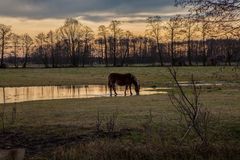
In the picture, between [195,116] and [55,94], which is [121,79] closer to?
[55,94]

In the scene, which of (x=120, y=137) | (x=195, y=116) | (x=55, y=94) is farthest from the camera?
→ (x=55, y=94)

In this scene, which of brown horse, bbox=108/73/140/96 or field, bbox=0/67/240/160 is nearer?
field, bbox=0/67/240/160

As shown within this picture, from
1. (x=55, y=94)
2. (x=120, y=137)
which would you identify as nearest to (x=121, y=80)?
(x=55, y=94)

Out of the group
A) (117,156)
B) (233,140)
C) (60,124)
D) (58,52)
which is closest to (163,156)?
(117,156)

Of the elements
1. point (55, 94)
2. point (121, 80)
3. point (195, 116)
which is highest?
point (121, 80)

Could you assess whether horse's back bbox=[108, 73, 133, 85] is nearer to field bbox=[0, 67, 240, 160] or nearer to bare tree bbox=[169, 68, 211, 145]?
field bbox=[0, 67, 240, 160]

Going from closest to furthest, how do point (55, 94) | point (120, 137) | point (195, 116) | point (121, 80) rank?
1. point (195, 116)
2. point (120, 137)
3. point (55, 94)
4. point (121, 80)

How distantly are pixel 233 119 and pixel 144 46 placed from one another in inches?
6194

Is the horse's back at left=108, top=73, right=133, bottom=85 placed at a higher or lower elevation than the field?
higher

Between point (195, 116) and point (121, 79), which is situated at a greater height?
point (121, 79)

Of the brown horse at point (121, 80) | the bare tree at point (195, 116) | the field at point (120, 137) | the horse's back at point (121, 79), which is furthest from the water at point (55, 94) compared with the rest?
the bare tree at point (195, 116)

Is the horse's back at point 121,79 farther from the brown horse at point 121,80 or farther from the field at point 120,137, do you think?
the field at point 120,137

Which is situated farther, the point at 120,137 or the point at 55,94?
the point at 55,94

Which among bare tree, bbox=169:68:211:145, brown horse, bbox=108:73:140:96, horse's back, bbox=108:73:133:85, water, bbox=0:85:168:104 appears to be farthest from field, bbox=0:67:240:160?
horse's back, bbox=108:73:133:85
